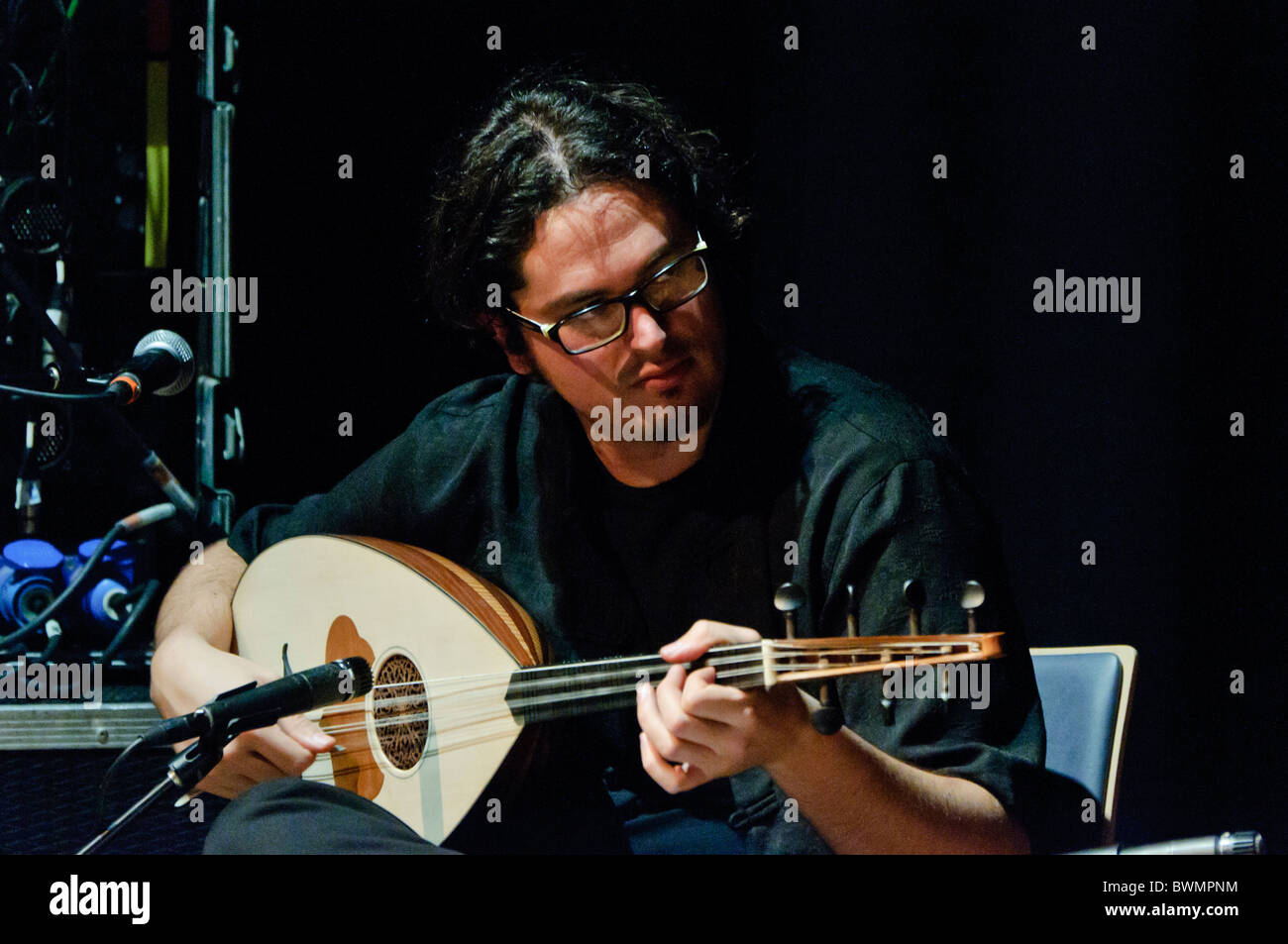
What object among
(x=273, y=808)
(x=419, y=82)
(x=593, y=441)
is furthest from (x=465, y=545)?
(x=419, y=82)

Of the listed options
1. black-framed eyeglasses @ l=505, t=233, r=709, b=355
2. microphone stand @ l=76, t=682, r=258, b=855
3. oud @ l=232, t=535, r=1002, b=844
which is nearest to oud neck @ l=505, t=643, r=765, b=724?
oud @ l=232, t=535, r=1002, b=844

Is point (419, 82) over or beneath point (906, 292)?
over

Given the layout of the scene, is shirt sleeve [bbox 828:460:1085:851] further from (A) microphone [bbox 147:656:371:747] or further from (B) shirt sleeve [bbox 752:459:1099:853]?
(A) microphone [bbox 147:656:371:747]

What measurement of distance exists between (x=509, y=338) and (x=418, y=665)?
542 millimetres

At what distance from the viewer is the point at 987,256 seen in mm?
2184

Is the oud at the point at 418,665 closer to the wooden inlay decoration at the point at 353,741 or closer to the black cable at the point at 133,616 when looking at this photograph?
the wooden inlay decoration at the point at 353,741

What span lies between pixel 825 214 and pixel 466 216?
0.68 meters

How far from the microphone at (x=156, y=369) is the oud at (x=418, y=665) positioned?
0.35 metres

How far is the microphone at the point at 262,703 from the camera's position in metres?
1.61

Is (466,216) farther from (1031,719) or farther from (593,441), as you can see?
(1031,719)

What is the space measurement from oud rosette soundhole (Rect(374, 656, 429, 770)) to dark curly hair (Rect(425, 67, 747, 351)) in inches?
21.7

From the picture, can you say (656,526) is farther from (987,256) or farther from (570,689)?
(987,256)

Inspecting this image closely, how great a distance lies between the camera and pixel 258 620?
2.12m

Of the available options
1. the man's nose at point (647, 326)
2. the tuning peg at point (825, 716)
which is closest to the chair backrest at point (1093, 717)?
the tuning peg at point (825, 716)
